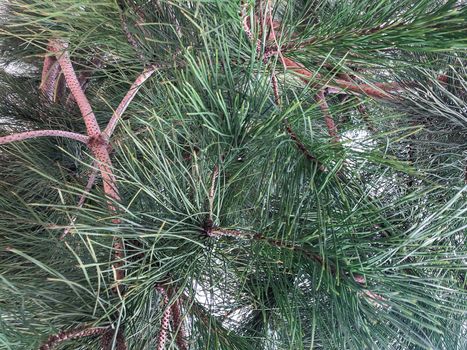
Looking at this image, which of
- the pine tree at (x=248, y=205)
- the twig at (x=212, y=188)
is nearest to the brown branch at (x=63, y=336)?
the pine tree at (x=248, y=205)

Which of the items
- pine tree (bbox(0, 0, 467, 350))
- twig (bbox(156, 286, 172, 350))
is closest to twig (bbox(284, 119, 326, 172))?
pine tree (bbox(0, 0, 467, 350))

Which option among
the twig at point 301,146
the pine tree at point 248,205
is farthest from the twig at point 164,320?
the twig at point 301,146

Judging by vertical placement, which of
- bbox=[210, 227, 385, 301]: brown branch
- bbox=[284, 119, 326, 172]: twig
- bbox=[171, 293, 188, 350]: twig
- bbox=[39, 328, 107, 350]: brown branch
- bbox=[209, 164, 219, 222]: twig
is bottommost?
bbox=[39, 328, 107, 350]: brown branch

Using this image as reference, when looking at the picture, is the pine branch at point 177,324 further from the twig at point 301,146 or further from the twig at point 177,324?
the twig at point 301,146

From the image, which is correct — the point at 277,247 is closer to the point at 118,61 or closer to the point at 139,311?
the point at 139,311

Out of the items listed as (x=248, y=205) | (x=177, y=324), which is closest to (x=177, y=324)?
(x=177, y=324)

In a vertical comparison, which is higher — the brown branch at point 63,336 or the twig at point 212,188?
the twig at point 212,188

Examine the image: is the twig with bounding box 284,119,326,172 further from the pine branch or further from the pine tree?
the pine branch

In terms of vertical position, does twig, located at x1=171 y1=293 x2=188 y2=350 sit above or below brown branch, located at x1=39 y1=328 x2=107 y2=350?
above

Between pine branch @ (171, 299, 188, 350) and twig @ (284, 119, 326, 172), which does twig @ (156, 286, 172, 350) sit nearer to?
pine branch @ (171, 299, 188, 350)

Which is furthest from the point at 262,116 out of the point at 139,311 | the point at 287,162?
the point at 139,311

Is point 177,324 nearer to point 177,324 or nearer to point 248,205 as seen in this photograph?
point 177,324

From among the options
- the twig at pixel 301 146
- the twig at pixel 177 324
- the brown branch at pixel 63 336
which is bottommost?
the brown branch at pixel 63 336

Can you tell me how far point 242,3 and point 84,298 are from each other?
0.21 meters
